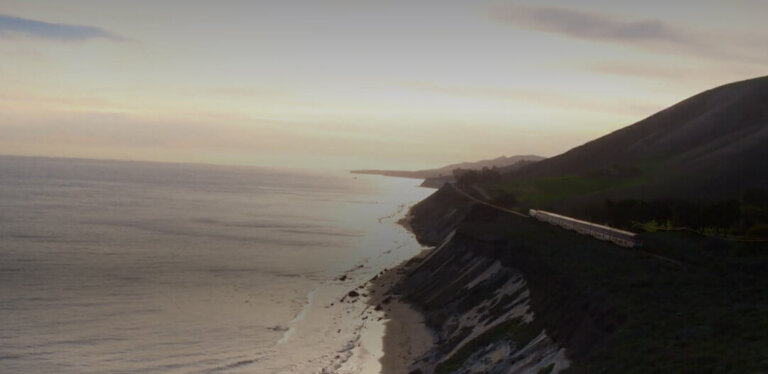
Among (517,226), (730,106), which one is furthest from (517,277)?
(730,106)

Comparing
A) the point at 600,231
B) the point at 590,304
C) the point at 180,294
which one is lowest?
the point at 180,294

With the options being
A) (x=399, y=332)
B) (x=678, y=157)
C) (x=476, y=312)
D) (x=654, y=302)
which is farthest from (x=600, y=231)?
(x=678, y=157)

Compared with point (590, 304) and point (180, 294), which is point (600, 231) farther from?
point (180, 294)

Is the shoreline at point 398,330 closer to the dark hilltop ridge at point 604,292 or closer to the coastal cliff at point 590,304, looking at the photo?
the coastal cliff at point 590,304

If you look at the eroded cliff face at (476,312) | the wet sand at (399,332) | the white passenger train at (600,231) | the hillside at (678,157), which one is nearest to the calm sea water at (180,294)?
the wet sand at (399,332)

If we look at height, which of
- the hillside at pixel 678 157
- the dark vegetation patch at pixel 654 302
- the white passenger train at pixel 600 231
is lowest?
the dark vegetation patch at pixel 654 302

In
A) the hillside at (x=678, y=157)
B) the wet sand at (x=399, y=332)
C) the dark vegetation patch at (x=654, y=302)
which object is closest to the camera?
the dark vegetation patch at (x=654, y=302)

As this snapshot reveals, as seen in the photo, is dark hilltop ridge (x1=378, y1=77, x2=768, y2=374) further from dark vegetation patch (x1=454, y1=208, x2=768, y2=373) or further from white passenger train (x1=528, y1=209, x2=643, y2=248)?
white passenger train (x1=528, y1=209, x2=643, y2=248)
